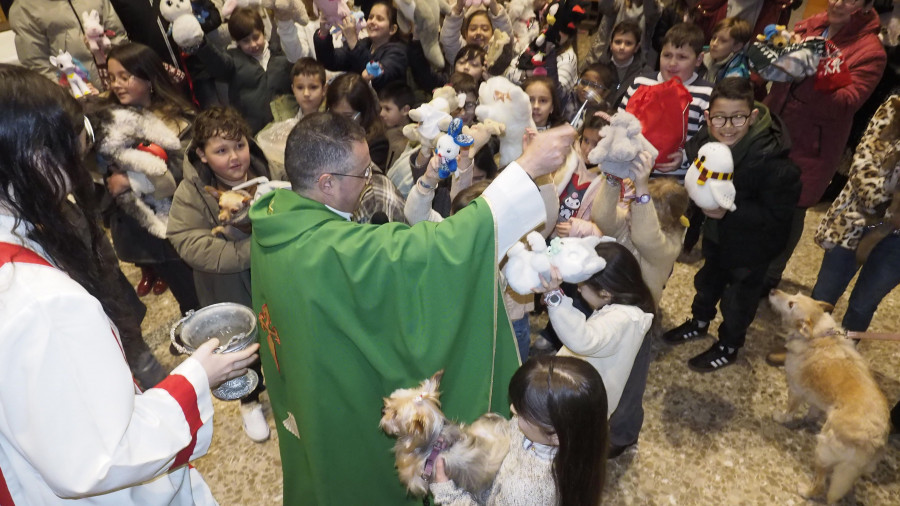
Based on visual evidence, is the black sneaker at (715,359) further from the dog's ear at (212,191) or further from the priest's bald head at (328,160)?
the dog's ear at (212,191)

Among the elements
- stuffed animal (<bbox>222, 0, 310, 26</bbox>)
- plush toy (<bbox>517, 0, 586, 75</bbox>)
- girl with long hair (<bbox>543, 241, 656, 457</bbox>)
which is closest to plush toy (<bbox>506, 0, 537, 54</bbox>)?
plush toy (<bbox>517, 0, 586, 75</bbox>)

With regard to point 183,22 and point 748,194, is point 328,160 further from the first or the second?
point 183,22

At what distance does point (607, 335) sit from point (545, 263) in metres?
0.52

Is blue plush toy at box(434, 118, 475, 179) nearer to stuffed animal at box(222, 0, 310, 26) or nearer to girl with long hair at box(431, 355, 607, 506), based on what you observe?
girl with long hair at box(431, 355, 607, 506)

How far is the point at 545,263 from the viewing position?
1879 millimetres

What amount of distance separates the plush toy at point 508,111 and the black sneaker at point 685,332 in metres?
1.79

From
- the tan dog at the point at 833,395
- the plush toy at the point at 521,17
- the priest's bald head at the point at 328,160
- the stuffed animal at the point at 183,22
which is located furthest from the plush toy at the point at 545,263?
the plush toy at the point at 521,17

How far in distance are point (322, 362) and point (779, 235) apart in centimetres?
261

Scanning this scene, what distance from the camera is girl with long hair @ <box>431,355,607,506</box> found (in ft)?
5.57

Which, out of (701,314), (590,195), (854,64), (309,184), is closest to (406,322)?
(309,184)

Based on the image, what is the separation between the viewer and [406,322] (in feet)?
5.98

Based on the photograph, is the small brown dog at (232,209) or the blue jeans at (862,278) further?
the blue jeans at (862,278)

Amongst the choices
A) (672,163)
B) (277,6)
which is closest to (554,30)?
(672,163)

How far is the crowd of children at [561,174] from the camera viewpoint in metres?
2.06
